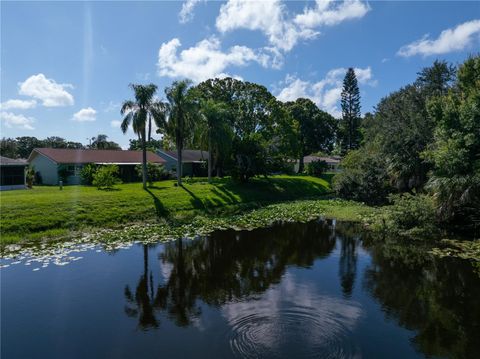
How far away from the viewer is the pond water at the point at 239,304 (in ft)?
28.2

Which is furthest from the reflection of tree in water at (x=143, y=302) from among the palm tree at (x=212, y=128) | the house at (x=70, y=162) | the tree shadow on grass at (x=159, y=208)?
the house at (x=70, y=162)

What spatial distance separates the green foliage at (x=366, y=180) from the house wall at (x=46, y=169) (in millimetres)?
31506

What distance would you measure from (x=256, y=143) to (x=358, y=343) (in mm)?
32632

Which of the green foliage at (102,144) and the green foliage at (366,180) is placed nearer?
the green foliage at (366,180)

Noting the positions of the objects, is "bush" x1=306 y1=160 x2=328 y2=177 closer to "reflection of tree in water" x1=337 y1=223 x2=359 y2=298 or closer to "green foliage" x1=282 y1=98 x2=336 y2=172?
"green foliage" x1=282 y1=98 x2=336 y2=172

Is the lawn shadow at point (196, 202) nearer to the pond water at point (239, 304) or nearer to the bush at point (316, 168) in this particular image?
the pond water at point (239, 304)

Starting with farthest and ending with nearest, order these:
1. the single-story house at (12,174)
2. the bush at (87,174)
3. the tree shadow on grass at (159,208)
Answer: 1. the bush at (87,174)
2. the single-story house at (12,174)
3. the tree shadow on grass at (159,208)

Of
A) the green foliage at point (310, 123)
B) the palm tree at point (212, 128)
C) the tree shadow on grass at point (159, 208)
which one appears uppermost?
the green foliage at point (310, 123)

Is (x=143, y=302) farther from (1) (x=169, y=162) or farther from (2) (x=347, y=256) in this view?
(1) (x=169, y=162)

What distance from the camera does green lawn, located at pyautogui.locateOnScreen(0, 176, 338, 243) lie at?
2014 cm

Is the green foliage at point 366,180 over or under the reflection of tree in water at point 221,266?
over

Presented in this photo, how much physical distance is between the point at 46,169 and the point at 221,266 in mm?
34671

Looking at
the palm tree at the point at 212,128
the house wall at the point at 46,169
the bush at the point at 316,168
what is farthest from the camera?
the bush at the point at 316,168

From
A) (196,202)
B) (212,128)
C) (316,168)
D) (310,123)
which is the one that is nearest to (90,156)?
(212,128)
